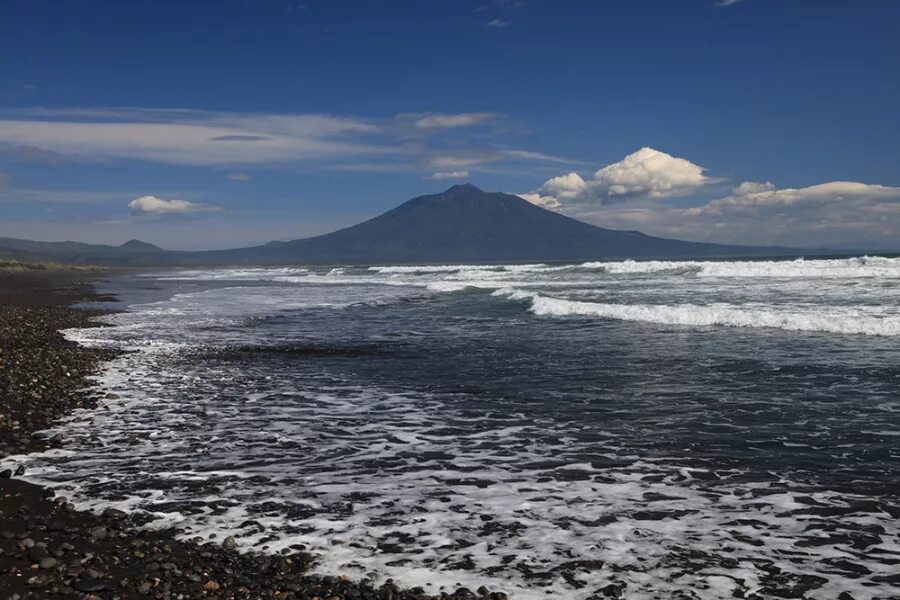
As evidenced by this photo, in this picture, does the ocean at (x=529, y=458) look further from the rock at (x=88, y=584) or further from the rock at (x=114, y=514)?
the rock at (x=88, y=584)

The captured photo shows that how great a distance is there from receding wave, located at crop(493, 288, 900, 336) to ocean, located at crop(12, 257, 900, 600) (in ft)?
1.65

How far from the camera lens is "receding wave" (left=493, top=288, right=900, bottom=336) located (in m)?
21.5

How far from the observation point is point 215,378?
15.7m

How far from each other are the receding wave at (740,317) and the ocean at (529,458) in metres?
0.50

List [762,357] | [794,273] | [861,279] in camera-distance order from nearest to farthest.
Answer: [762,357]
[861,279]
[794,273]

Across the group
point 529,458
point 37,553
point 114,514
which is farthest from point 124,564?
point 529,458

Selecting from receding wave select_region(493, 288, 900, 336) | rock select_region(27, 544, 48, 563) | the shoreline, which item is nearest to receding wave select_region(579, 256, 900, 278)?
receding wave select_region(493, 288, 900, 336)

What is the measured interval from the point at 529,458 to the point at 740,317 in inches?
714

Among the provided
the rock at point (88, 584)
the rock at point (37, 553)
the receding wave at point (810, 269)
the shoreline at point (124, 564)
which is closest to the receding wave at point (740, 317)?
the shoreline at point (124, 564)

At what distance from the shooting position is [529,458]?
9.31 m

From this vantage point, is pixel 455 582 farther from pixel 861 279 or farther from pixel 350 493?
pixel 861 279

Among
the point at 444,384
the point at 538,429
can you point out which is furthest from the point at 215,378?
the point at 538,429

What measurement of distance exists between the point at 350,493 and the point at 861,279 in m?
45.5

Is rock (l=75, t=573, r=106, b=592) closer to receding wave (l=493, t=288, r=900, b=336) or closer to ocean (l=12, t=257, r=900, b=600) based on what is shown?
ocean (l=12, t=257, r=900, b=600)
